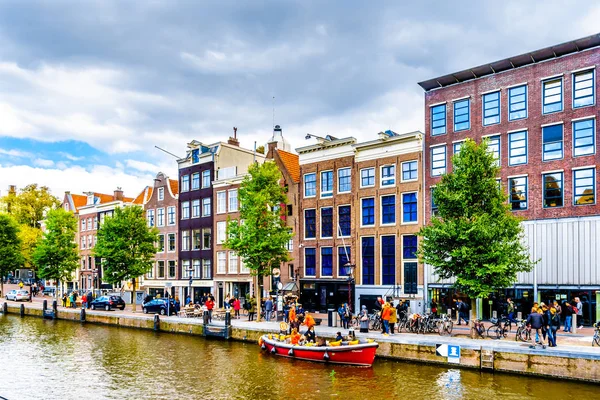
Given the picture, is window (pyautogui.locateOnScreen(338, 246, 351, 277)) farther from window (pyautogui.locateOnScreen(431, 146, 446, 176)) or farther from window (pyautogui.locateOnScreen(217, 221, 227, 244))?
window (pyautogui.locateOnScreen(217, 221, 227, 244))

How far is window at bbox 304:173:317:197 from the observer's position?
4975cm

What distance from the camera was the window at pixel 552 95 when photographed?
121 ft

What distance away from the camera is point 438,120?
4266 centimetres

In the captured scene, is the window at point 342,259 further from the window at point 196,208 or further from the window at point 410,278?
the window at point 196,208

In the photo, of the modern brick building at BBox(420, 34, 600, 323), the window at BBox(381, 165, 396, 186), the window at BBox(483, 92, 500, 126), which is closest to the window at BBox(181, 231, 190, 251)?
the window at BBox(381, 165, 396, 186)

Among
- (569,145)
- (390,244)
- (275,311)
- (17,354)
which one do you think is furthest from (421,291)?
(17,354)

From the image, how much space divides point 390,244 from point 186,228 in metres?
26.9

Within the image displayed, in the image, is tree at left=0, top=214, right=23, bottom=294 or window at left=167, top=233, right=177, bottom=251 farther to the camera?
tree at left=0, top=214, right=23, bottom=294

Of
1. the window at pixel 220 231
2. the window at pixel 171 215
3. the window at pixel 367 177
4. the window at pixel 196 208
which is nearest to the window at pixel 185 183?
the window at pixel 196 208

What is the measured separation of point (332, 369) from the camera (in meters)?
26.9

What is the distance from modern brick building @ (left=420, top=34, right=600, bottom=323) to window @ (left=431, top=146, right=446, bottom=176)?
0.60 meters

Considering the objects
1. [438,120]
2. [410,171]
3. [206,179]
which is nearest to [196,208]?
[206,179]

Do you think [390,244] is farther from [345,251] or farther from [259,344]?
[259,344]

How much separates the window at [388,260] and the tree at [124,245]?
2335 centimetres
